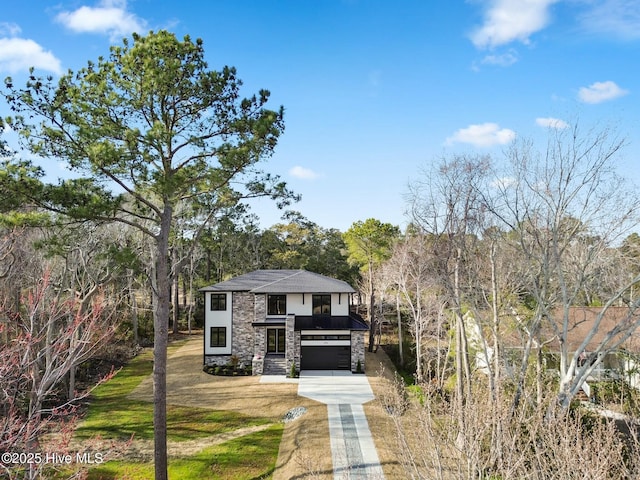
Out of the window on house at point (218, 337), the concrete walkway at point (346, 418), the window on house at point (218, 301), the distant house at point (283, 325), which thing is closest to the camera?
the concrete walkway at point (346, 418)

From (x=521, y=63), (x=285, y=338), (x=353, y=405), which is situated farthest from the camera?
(x=285, y=338)

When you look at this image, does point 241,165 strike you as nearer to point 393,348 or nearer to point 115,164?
point 115,164

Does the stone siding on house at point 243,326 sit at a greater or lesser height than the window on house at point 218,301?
lesser

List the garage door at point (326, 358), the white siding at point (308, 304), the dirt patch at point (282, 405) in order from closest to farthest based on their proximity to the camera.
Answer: the dirt patch at point (282, 405) → the garage door at point (326, 358) → the white siding at point (308, 304)

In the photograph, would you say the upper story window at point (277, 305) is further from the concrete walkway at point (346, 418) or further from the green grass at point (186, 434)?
the green grass at point (186, 434)

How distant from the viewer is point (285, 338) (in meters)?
22.1

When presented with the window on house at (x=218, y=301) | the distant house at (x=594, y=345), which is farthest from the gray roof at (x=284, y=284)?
the distant house at (x=594, y=345)

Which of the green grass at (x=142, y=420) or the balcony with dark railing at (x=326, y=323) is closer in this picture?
the green grass at (x=142, y=420)

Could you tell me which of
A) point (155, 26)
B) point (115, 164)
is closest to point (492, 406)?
point (115, 164)

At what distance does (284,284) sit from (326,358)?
4503 millimetres

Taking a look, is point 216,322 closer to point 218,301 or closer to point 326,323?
point 218,301

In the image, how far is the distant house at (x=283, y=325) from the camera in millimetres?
20984

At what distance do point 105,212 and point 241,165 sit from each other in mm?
3472

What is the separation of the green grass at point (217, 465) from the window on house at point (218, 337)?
956 cm
